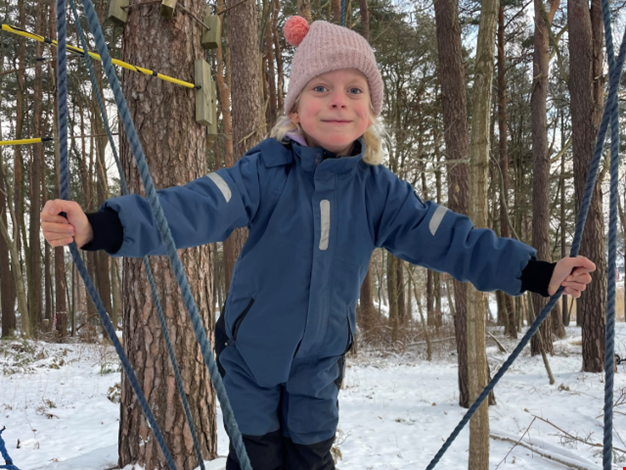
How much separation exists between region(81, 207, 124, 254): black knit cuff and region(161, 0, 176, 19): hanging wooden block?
1985 millimetres

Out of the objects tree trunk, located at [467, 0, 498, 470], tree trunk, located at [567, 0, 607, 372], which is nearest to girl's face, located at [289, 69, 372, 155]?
tree trunk, located at [467, 0, 498, 470]

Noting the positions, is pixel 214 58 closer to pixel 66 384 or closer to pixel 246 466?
pixel 66 384

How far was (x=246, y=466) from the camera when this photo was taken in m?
0.88

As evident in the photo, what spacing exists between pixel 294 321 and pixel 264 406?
0.29 meters

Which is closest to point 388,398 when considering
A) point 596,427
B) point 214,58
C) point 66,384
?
point 596,427

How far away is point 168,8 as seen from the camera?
254 centimetres

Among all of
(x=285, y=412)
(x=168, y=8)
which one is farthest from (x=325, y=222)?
(x=168, y=8)

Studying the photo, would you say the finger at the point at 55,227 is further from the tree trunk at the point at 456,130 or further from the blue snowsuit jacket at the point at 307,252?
the tree trunk at the point at 456,130

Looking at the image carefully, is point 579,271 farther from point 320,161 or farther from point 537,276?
point 320,161

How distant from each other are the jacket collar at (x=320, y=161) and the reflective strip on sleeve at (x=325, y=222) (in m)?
0.10

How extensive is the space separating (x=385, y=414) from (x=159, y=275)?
148 inches

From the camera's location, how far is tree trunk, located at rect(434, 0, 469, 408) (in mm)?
5430

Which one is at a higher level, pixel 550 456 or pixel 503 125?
pixel 503 125

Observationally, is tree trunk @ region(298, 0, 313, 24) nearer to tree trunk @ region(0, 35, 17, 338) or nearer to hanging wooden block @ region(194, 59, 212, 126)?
hanging wooden block @ region(194, 59, 212, 126)
